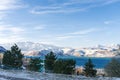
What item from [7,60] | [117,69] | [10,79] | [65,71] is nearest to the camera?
[10,79]

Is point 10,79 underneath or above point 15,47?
underneath

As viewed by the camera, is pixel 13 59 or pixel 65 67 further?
pixel 13 59

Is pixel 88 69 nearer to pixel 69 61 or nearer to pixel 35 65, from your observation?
pixel 69 61

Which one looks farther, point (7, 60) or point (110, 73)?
point (110, 73)

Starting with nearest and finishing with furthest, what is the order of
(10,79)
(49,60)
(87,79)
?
(10,79) → (87,79) → (49,60)

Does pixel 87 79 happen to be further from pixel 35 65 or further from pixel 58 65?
pixel 35 65

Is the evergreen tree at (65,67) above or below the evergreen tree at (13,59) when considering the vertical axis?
below

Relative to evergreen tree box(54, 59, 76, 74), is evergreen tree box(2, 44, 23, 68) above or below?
above

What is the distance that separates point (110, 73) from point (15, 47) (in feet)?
84.6

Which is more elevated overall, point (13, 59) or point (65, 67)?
point (13, 59)

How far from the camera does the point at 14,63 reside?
44.2m

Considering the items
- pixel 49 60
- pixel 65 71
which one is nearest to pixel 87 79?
pixel 65 71

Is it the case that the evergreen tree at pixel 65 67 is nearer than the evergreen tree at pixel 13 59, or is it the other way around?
the evergreen tree at pixel 65 67

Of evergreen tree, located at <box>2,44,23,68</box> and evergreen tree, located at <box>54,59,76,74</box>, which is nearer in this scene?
evergreen tree, located at <box>54,59,76,74</box>
